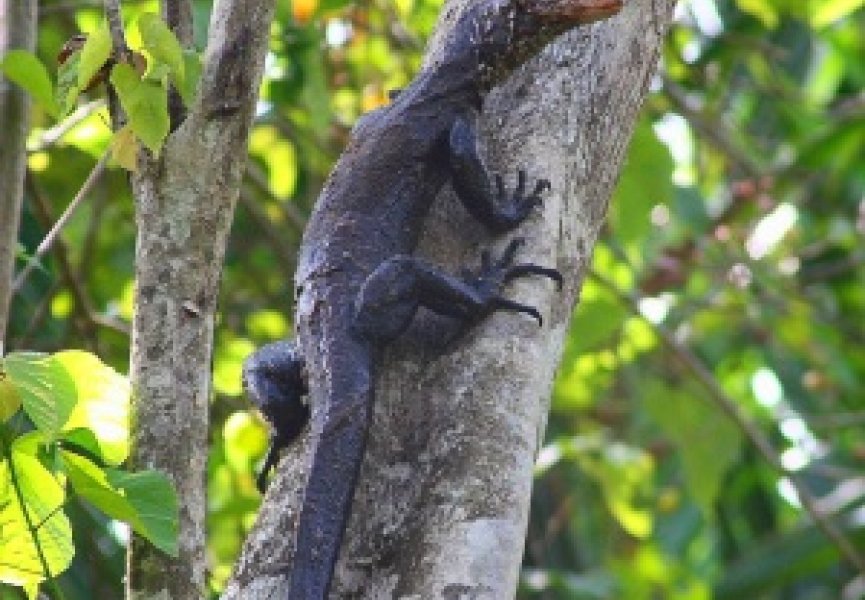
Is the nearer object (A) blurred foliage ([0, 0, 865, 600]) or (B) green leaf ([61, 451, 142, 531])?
(B) green leaf ([61, 451, 142, 531])

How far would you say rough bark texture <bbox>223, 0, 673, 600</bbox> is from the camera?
3.33 metres

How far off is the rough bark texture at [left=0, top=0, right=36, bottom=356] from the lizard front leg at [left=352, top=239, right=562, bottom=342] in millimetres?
811

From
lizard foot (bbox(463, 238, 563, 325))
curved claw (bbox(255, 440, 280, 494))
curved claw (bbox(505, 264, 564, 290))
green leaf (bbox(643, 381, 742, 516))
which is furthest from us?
green leaf (bbox(643, 381, 742, 516))

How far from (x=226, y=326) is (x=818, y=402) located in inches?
136

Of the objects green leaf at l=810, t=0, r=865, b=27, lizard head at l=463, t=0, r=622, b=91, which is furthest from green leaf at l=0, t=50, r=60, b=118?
green leaf at l=810, t=0, r=865, b=27

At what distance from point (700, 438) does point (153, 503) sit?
3.64m

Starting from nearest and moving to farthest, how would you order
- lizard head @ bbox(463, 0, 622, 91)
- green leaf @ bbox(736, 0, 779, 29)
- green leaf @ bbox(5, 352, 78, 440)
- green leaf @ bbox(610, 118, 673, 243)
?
green leaf @ bbox(5, 352, 78, 440)
lizard head @ bbox(463, 0, 622, 91)
green leaf @ bbox(610, 118, 673, 243)
green leaf @ bbox(736, 0, 779, 29)

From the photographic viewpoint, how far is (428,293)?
13.1 feet

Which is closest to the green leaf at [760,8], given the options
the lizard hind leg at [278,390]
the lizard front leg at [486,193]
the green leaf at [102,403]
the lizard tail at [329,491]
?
the lizard front leg at [486,193]

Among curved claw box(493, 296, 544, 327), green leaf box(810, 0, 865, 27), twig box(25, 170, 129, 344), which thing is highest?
green leaf box(810, 0, 865, 27)

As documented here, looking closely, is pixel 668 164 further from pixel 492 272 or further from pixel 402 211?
pixel 492 272

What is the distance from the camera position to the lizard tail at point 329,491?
3.36m

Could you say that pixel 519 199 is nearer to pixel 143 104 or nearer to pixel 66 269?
pixel 143 104

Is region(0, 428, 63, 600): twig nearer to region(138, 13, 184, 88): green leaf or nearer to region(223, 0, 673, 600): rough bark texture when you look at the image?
region(223, 0, 673, 600): rough bark texture
